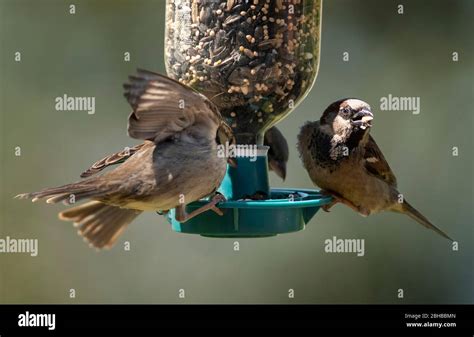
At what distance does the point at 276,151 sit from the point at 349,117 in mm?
891

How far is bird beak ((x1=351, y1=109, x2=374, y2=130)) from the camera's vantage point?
5.60 metres

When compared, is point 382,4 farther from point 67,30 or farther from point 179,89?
point 179,89

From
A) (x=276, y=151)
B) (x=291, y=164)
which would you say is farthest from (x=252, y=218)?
(x=291, y=164)

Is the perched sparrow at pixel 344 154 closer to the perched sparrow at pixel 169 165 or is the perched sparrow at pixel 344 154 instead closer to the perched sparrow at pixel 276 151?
the perched sparrow at pixel 276 151

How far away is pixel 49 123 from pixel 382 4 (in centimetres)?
340

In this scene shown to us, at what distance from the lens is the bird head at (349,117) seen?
18.4ft

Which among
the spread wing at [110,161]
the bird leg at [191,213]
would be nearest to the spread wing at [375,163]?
the bird leg at [191,213]

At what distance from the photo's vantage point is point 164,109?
15.4ft

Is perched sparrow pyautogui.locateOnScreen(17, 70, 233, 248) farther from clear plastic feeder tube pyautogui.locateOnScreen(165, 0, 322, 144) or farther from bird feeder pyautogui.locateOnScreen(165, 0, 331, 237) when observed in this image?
clear plastic feeder tube pyautogui.locateOnScreen(165, 0, 322, 144)

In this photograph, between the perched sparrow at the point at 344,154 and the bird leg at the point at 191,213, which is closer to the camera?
the bird leg at the point at 191,213

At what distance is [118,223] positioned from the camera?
5340mm

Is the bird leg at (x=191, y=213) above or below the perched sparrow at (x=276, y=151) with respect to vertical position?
below

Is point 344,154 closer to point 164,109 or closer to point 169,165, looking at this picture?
point 169,165
